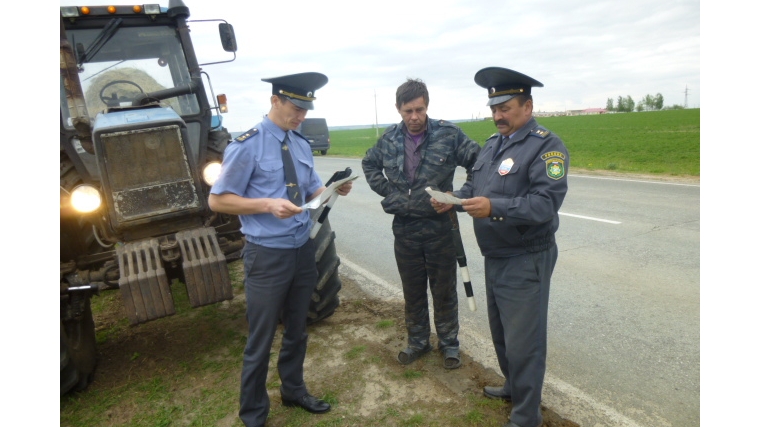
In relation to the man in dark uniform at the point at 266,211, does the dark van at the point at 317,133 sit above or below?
above

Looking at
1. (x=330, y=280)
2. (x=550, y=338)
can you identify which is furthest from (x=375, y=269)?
(x=550, y=338)

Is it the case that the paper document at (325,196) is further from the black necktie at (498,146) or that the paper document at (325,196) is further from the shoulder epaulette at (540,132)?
the shoulder epaulette at (540,132)

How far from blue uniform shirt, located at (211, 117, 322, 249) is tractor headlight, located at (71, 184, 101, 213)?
1.56 m

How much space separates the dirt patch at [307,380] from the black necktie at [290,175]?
129cm

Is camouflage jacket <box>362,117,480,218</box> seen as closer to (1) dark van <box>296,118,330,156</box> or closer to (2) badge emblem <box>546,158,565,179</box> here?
(2) badge emblem <box>546,158,565,179</box>

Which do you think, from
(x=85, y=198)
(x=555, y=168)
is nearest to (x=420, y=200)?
(x=555, y=168)

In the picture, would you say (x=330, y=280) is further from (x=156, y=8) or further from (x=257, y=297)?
(x=156, y=8)

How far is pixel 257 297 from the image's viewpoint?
274 centimetres

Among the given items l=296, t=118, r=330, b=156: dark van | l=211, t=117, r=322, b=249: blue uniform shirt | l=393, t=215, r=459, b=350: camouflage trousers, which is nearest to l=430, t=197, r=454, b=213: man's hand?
l=393, t=215, r=459, b=350: camouflage trousers

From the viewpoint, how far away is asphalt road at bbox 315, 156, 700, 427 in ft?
9.66

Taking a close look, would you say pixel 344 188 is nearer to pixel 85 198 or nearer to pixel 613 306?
pixel 85 198

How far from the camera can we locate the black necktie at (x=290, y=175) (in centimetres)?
279

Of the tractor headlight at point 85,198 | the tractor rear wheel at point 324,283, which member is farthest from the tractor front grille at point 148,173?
the tractor rear wheel at point 324,283

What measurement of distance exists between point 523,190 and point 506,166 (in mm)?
155
